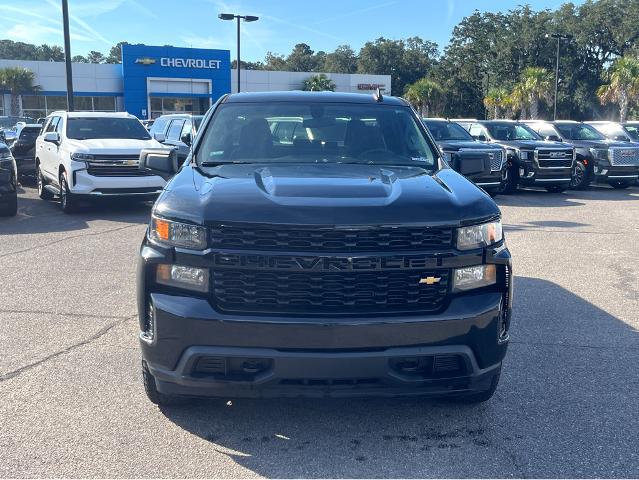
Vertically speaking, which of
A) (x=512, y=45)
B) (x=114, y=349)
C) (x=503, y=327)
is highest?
(x=512, y=45)

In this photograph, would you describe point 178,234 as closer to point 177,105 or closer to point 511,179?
point 511,179

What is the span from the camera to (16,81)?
145 ft

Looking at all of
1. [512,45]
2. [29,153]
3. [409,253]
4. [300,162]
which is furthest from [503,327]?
[512,45]

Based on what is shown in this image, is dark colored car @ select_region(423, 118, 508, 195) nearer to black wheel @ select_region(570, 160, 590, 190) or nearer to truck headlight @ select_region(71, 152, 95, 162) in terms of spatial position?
black wheel @ select_region(570, 160, 590, 190)

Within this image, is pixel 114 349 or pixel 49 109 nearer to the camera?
pixel 114 349

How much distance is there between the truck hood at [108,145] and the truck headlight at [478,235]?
382 inches

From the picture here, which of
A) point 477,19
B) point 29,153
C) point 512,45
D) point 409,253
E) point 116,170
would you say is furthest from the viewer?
point 477,19

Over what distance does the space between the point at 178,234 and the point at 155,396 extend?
1084 millimetres

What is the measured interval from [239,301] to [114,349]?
2.16 m

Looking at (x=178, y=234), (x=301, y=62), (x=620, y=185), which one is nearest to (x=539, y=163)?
(x=620, y=185)

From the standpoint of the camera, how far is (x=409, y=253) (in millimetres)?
3535

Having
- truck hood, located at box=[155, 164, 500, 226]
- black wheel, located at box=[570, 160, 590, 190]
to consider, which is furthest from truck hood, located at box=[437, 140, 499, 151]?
truck hood, located at box=[155, 164, 500, 226]

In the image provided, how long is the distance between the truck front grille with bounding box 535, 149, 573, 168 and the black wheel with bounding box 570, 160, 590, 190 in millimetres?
1274

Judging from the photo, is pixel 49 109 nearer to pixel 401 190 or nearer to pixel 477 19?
pixel 477 19
